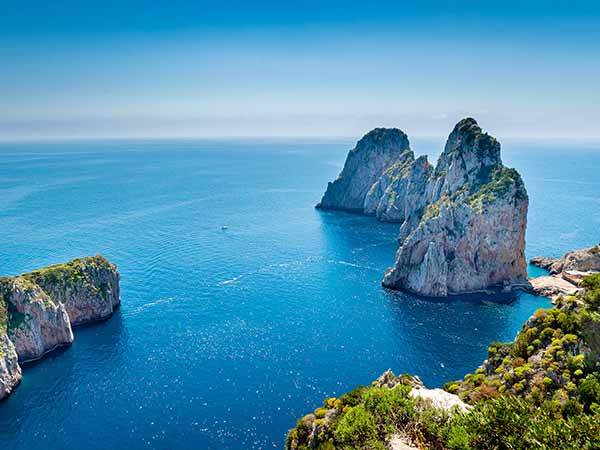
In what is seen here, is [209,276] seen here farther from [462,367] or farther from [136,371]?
[462,367]

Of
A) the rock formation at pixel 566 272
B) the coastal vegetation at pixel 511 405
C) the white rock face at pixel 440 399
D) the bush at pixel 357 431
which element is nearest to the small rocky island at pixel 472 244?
the rock formation at pixel 566 272

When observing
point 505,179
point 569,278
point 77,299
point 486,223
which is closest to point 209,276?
point 77,299

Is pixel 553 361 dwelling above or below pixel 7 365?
above

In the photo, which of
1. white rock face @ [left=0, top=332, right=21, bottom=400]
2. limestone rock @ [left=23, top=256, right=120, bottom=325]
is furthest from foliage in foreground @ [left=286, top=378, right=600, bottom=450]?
A: limestone rock @ [left=23, top=256, right=120, bottom=325]

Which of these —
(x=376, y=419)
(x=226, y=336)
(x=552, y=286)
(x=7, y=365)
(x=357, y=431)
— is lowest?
(x=226, y=336)

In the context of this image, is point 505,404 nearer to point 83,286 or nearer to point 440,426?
point 440,426

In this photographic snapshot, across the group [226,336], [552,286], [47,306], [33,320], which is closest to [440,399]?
[226,336]

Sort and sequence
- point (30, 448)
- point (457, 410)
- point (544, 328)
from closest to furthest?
point (457, 410), point (544, 328), point (30, 448)

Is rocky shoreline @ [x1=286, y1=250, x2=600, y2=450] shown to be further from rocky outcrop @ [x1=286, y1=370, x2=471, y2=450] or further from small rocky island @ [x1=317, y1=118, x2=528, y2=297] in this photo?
small rocky island @ [x1=317, y1=118, x2=528, y2=297]

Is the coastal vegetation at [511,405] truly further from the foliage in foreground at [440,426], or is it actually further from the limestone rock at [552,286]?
the limestone rock at [552,286]
